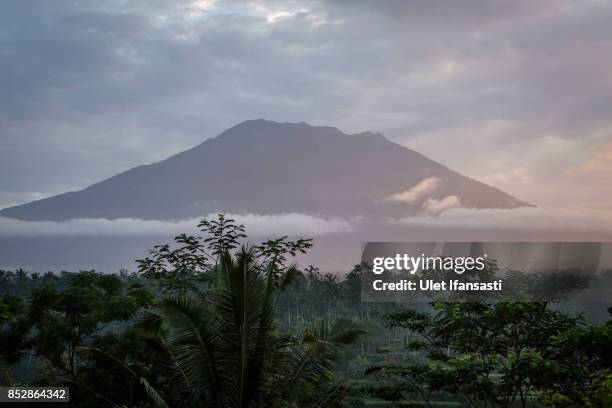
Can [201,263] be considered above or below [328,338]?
above

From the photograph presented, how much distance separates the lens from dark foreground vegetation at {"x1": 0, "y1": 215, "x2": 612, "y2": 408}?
29.3 feet

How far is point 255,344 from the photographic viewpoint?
902cm

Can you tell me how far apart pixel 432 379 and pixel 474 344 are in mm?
1485

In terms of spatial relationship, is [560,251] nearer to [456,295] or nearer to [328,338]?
[456,295]

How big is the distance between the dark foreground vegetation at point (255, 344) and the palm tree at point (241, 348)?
0.02m

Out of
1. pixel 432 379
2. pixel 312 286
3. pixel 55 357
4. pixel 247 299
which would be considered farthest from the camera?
pixel 312 286

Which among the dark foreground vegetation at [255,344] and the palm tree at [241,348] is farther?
the dark foreground vegetation at [255,344]

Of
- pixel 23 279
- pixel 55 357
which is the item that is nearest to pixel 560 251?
pixel 55 357

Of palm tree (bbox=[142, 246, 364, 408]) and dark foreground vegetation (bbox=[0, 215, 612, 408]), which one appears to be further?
dark foreground vegetation (bbox=[0, 215, 612, 408])

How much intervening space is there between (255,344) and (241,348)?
0.24 metres

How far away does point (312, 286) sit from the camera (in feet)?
267

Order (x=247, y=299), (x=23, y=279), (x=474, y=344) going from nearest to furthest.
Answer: (x=247, y=299), (x=474, y=344), (x=23, y=279)

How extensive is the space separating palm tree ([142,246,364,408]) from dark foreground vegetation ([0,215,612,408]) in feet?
0.06

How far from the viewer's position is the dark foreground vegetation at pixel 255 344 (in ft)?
29.3
